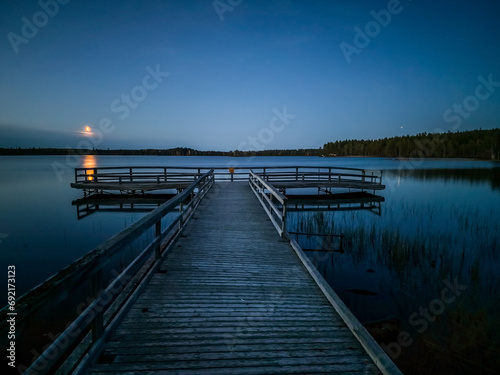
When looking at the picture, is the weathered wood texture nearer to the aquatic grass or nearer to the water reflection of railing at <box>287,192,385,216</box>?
the aquatic grass

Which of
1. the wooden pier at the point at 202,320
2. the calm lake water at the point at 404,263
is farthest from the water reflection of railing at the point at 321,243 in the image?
the wooden pier at the point at 202,320

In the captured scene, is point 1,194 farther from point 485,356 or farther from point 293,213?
point 485,356

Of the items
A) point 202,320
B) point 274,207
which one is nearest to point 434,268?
point 274,207

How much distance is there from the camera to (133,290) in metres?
3.20

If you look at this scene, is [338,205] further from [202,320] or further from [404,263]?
[202,320]

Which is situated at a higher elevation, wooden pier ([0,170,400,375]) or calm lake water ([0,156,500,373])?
wooden pier ([0,170,400,375])

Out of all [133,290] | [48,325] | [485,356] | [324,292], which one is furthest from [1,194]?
[485,356]

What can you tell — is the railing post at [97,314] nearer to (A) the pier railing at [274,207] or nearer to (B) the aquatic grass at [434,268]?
(A) the pier railing at [274,207]

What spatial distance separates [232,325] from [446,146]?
114882mm

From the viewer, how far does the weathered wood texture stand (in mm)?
2131

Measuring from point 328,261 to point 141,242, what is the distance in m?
6.16

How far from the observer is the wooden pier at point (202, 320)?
1.95 meters

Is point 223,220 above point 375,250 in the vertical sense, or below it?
above

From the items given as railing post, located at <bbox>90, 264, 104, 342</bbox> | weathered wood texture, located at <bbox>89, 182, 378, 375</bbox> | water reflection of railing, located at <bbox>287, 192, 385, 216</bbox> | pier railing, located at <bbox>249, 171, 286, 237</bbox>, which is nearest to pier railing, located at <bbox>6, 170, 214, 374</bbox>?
railing post, located at <bbox>90, 264, 104, 342</bbox>
